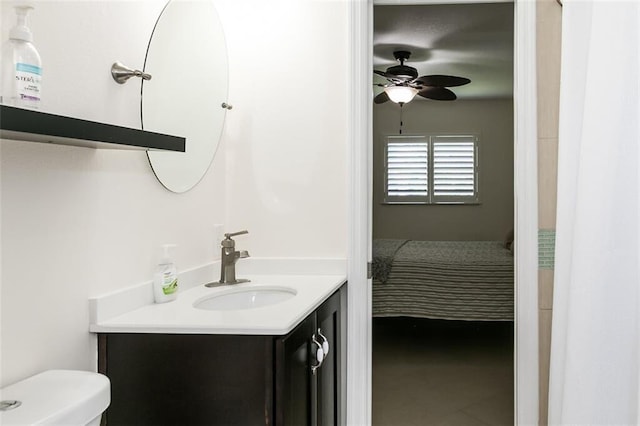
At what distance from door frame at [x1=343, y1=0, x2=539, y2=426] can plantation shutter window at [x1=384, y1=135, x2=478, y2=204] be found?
454 centimetres

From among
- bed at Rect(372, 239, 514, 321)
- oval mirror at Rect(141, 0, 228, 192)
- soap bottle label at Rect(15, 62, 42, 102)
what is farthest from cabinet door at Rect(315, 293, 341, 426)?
bed at Rect(372, 239, 514, 321)

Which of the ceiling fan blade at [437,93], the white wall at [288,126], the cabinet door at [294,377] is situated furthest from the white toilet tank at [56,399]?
the ceiling fan blade at [437,93]

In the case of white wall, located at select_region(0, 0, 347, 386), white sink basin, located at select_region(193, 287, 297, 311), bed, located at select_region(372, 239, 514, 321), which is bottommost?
bed, located at select_region(372, 239, 514, 321)

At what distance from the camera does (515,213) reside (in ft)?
7.09

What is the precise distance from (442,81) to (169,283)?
344cm

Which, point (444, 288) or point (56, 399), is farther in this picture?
point (444, 288)

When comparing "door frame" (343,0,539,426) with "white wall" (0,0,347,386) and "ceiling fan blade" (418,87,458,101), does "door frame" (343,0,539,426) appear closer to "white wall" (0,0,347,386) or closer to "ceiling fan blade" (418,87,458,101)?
"white wall" (0,0,347,386)

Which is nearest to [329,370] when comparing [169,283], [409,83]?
[169,283]

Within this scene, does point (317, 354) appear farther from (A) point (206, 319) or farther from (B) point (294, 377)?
(A) point (206, 319)

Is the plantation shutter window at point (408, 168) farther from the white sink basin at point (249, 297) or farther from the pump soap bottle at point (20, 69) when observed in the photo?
the pump soap bottle at point (20, 69)

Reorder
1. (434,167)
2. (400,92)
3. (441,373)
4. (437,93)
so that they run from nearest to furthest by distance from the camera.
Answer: (441,373), (400,92), (437,93), (434,167)

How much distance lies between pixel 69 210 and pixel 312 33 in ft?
4.43

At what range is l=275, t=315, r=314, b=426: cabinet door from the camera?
1.27 metres

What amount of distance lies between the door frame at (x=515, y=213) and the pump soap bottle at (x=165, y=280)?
2.59ft
